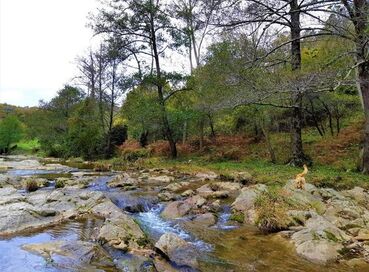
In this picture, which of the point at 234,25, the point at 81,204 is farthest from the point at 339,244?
the point at 234,25

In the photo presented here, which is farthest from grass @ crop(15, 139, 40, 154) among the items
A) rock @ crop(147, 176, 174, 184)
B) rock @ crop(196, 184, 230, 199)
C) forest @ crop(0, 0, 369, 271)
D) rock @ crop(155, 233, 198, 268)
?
rock @ crop(155, 233, 198, 268)

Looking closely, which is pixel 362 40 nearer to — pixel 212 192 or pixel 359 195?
pixel 359 195

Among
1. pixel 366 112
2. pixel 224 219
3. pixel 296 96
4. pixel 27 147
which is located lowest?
pixel 224 219

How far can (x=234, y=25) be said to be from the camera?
1471 cm

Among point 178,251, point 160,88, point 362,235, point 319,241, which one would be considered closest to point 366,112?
point 362,235

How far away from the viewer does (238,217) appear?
28.3 ft

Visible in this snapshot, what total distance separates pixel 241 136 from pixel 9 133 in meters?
30.6

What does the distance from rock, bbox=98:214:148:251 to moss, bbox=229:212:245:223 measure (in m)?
2.62

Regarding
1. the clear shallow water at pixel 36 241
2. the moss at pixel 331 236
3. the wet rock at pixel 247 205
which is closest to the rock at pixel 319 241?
the moss at pixel 331 236

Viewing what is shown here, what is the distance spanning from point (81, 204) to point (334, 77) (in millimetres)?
8697

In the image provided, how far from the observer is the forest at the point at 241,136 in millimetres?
7156

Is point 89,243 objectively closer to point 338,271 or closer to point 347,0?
point 338,271

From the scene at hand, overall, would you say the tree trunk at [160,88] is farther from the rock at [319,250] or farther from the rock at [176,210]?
the rock at [319,250]

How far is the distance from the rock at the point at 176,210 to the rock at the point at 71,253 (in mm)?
3128
